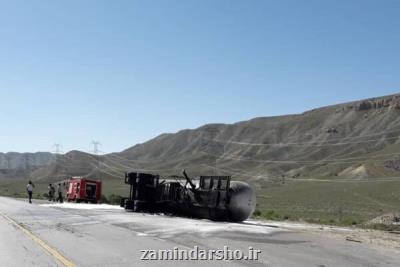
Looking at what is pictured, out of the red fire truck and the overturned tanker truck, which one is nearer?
the overturned tanker truck

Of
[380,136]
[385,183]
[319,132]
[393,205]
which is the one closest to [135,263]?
[393,205]

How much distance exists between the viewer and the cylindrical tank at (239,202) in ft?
92.3

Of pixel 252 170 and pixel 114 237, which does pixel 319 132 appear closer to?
pixel 252 170

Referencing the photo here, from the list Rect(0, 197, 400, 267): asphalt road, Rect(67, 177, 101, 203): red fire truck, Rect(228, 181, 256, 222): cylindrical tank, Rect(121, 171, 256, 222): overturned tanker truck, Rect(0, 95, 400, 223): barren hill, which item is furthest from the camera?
Rect(0, 95, 400, 223): barren hill

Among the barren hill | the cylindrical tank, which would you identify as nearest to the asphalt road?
the cylindrical tank

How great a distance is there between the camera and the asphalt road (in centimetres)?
1283

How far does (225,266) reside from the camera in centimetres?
1204

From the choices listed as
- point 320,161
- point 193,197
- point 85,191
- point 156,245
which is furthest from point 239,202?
point 320,161

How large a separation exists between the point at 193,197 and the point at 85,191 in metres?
27.7

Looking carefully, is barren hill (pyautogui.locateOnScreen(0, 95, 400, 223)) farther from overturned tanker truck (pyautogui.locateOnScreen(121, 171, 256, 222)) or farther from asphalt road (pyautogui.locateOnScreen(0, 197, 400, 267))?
asphalt road (pyautogui.locateOnScreen(0, 197, 400, 267))

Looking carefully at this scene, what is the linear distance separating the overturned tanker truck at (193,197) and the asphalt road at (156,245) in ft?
19.9

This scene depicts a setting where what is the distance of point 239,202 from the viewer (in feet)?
92.8

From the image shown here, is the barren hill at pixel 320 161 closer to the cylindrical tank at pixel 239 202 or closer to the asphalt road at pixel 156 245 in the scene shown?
the cylindrical tank at pixel 239 202

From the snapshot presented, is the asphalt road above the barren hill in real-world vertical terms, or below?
below
